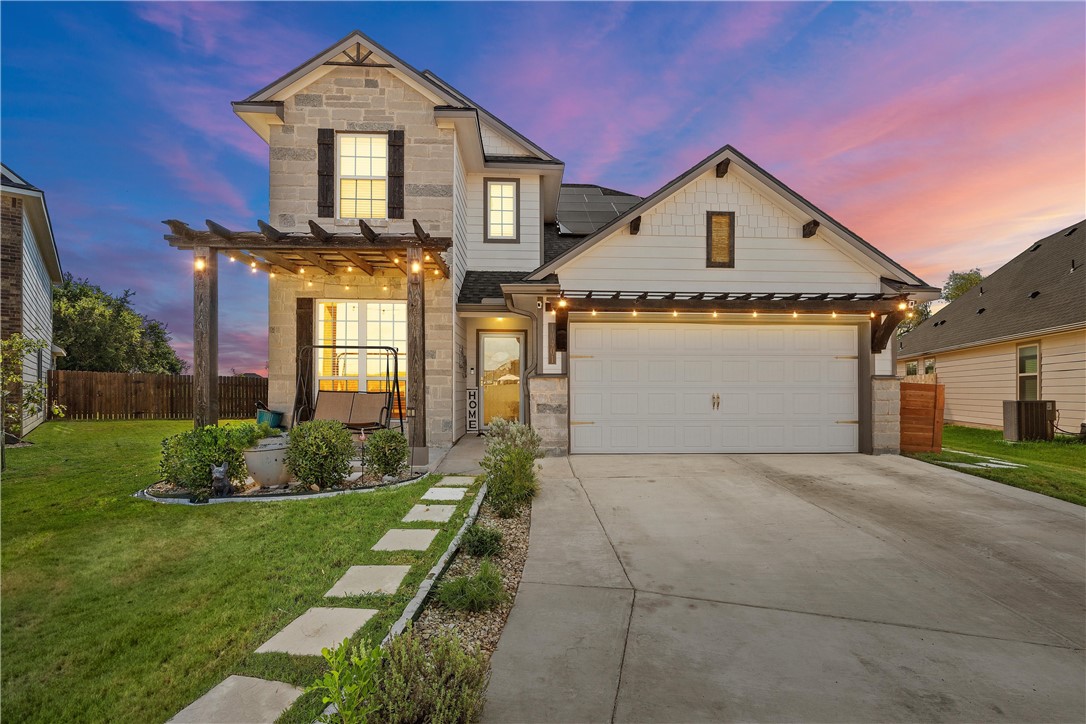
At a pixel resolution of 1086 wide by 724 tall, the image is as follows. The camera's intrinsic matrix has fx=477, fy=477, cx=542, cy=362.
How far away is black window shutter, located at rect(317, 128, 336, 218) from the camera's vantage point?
9297mm

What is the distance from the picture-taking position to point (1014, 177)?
12.7 m

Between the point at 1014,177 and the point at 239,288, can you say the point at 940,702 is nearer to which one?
the point at 1014,177

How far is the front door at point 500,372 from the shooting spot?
11.2m

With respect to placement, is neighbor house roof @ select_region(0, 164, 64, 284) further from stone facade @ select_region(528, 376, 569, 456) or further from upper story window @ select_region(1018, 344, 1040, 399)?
upper story window @ select_region(1018, 344, 1040, 399)

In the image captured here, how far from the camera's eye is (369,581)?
3443 millimetres

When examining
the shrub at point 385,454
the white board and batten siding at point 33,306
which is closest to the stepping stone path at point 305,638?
the shrub at point 385,454

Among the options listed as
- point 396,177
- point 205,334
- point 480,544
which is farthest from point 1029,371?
point 205,334

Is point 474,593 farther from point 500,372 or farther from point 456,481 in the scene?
point 500,372

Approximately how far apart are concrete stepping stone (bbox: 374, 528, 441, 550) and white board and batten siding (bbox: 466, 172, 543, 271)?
7620mm

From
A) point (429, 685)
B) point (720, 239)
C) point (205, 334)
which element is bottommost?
point (429, 685)

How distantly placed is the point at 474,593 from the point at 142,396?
1859 centimetres

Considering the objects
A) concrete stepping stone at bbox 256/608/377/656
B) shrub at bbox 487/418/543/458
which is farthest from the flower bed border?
concrete stepping stone at bbox 256/608/377/656

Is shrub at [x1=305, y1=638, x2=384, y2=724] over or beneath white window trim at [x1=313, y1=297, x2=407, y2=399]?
beneath

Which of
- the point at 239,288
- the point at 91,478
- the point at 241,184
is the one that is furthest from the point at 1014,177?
the point at 241,184
